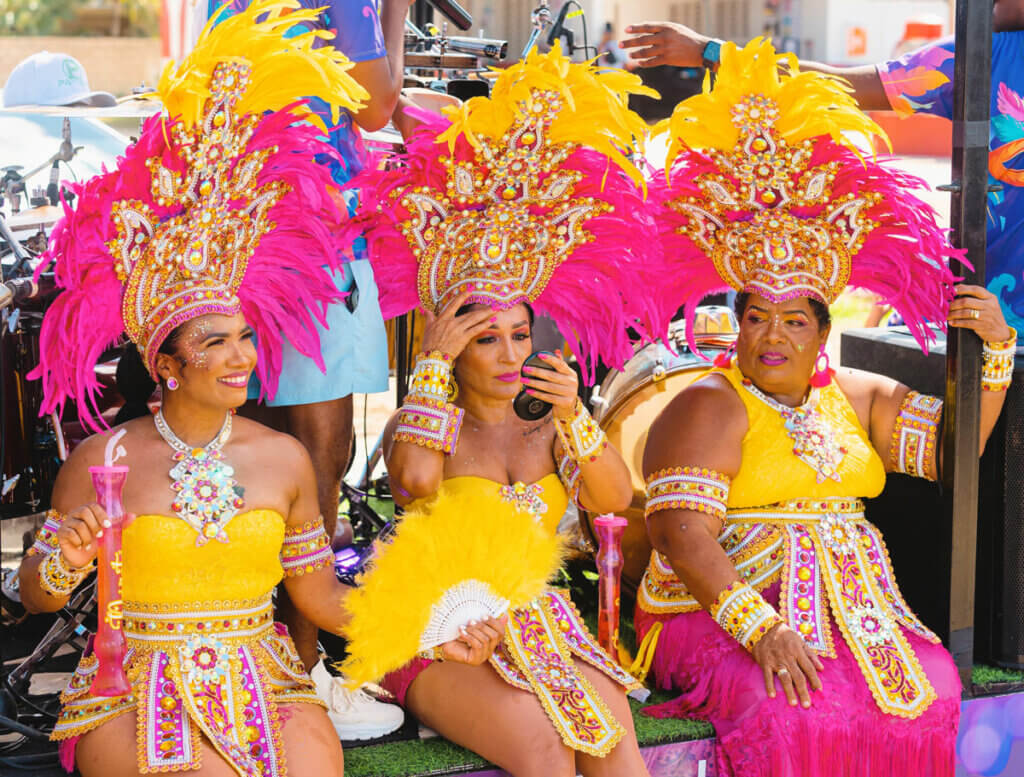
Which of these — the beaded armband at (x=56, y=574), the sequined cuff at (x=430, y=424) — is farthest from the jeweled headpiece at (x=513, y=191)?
the beaded armband at (x=56, y=574)

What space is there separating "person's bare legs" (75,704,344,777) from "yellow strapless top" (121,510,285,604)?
0.93 feet

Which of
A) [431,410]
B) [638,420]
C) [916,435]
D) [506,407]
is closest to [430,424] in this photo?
[431,410]

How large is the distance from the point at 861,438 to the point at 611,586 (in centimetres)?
84

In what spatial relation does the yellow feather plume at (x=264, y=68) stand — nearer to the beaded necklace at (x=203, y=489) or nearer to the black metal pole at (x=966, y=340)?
the beaded necklace at (x=203, y=489)

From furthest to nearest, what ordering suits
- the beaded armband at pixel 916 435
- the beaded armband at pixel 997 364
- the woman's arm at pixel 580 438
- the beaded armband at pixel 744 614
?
the beaded armband at pixel 916 435, the beaded armband at pixel 997 364, the beaded armband at pixel 744 614, the woman's arm at pixel 580 438

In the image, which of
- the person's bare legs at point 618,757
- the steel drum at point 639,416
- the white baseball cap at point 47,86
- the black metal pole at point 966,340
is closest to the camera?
the person's bare legs at point 618,757

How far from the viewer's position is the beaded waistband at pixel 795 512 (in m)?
3.60

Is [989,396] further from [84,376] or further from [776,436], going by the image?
[84,376]

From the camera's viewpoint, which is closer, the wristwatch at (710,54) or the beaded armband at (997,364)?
the beaded armband at (997,364)

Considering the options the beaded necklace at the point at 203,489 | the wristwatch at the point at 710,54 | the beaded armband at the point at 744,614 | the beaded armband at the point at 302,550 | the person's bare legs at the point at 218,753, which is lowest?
the person's bare legs at the point at 218,753

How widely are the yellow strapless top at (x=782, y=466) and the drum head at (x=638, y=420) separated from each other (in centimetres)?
66

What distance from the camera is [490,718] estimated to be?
3131 mm

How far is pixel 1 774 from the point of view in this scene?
3139 millimetres

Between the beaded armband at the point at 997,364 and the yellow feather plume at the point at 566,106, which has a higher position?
the yellow feather plume at the point at 566,106
